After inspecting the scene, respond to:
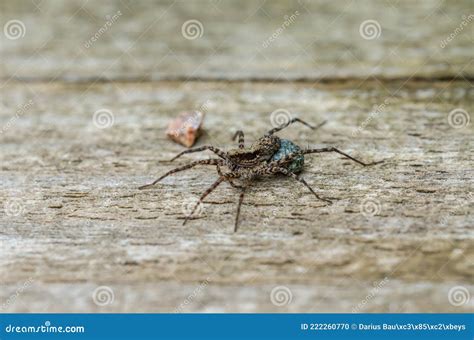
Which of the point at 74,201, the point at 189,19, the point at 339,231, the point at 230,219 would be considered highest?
the point at 189,19

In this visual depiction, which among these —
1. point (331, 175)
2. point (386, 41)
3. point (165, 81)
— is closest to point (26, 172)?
point (165, 81)

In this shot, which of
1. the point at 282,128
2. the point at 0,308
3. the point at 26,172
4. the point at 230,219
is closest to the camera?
the point at 0,308

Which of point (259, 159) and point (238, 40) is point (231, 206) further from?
point (238, 40)

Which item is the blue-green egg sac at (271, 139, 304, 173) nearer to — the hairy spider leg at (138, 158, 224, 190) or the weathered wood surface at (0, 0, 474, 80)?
the hairy spider leg at (138, 158, 224, 190)

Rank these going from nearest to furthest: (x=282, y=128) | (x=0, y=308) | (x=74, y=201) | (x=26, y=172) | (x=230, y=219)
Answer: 1. (x=0, y=308)
2. (x=230, y=219)
3. (x=74, y=201)
4. (x=26, y=172)
5. (x=282, y=128)

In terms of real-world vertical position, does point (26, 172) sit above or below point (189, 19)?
below

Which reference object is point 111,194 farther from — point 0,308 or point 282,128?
point 282,128
